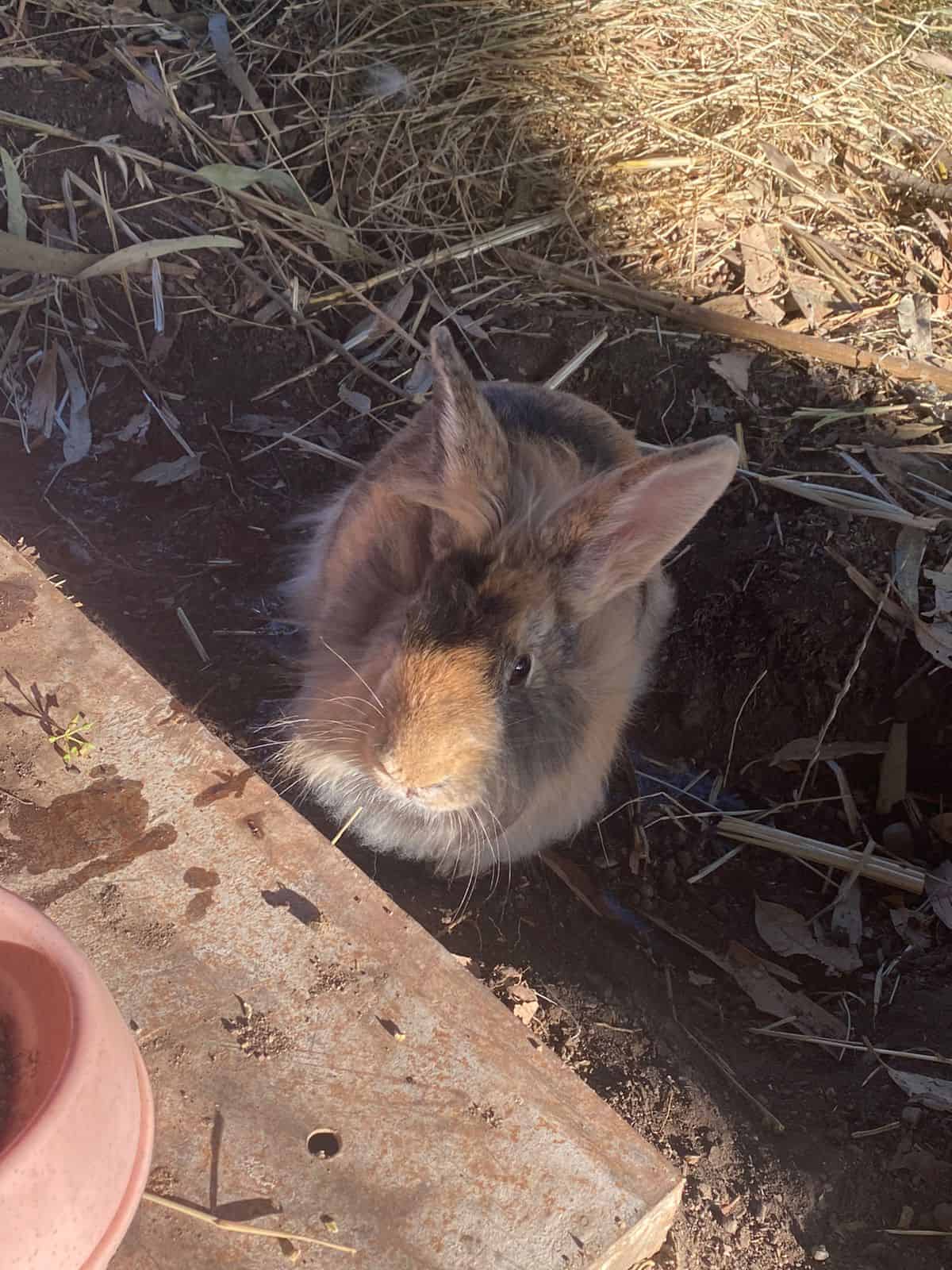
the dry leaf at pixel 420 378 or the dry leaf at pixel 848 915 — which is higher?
the dry leaf at pixel 420 378

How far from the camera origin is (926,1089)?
3146mm

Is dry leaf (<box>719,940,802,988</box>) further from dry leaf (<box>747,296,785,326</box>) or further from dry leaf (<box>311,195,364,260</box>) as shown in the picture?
dry leaf (<box>311,195,364,260</box>)

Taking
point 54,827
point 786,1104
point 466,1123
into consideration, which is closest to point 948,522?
point 786,1104

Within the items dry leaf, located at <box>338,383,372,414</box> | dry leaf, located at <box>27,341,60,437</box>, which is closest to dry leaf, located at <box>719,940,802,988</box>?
dry leaf, located at <box>338,383,372,414</box>

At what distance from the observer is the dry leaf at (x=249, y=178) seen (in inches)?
192

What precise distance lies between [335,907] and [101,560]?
1915 millimetres

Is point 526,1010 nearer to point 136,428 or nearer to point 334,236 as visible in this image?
point 136,428

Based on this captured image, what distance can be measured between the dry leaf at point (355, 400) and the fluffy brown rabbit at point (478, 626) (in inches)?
44.5

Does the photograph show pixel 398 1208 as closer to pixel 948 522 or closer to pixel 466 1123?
pixel 466 1123

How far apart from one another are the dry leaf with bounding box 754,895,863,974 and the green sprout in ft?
7.22

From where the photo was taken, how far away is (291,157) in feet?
16.7

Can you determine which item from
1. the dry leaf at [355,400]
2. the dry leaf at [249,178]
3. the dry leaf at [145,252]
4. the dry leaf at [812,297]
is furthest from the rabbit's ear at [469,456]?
the dry leaf at [812,297]

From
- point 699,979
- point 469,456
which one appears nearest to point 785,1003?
point 699,979

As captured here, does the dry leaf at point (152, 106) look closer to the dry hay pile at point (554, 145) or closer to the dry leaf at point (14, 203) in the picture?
the dry hay pile at point (554, 145)
